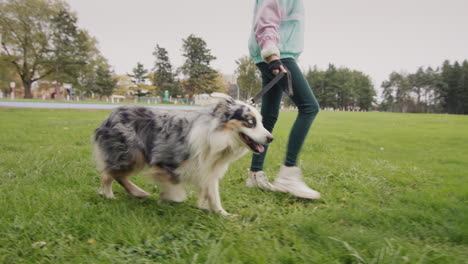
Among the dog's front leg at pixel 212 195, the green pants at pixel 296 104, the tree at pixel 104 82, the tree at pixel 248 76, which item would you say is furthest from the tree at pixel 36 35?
the dog's front leg at pixel 212 195

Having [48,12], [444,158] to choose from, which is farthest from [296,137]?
[48,12]

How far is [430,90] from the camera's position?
68.0 m

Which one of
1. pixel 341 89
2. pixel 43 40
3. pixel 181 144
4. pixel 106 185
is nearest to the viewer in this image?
pixel 181 144

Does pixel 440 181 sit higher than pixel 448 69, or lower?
lower

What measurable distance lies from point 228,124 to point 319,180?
6.49ft

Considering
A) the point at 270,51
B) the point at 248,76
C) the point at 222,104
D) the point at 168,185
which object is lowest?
the point at 168,185

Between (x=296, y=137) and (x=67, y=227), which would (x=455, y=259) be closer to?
(x=296, y=137)

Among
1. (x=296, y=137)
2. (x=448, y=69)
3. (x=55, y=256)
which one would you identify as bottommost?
(x=55, y=256)

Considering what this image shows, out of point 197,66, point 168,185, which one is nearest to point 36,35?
point 197,66

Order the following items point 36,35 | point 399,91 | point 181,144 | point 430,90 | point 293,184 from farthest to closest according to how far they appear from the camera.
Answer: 1. point 399,91
2. point 430,90
3. point 36,35
4. point 293,184
5. point 181,144

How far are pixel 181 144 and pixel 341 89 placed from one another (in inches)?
3067

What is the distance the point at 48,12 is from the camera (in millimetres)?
37094

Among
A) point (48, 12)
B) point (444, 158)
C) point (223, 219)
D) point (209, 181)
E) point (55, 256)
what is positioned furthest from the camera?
point (48, 12)

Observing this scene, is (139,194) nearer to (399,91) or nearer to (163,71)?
(163,71)
